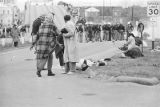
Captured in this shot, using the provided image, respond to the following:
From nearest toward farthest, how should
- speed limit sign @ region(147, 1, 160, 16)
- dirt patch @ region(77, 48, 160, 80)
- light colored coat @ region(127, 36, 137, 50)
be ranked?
dirt patch @ region(77, 48, 160, 80) < light colored coat @ region(127, 36, 137, 50) < speed limit sign @ region(147, 1, 160, 16)

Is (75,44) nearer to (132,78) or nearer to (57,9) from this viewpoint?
(132,78)

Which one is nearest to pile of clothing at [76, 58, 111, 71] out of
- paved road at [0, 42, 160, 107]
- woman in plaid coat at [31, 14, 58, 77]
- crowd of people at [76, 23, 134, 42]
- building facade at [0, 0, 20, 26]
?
paved road at [0, 42, 160, 107]

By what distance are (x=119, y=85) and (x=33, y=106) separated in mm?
3578

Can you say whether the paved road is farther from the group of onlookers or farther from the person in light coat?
the group of onlookers

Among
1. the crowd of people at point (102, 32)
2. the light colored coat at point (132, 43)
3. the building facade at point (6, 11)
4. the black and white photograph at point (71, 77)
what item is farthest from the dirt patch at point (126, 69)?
the building facade at point (6, 11)

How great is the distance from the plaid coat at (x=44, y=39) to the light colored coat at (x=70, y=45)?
0.65 metres

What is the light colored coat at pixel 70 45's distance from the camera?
15273 mm

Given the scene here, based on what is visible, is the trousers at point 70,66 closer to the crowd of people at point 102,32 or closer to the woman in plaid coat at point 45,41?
the woman in plaid coat at point 45,41

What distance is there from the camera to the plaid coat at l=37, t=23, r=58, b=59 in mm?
14703

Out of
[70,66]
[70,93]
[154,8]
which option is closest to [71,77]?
[70,66]

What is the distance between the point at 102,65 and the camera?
652 inches

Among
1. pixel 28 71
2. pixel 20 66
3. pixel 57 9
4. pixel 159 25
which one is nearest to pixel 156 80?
pixel 28 71

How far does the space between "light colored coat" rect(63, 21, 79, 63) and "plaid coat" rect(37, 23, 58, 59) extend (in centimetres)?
Answer: 65

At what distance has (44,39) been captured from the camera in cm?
1470
